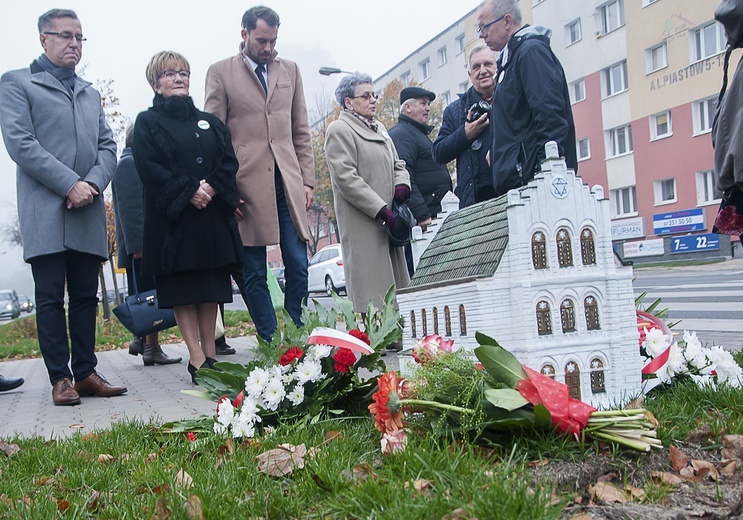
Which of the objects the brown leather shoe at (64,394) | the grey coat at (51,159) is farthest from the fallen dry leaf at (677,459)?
the grey coat at (51,159)

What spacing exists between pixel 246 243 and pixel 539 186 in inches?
131

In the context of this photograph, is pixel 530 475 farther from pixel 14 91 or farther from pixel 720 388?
pixel 14 91

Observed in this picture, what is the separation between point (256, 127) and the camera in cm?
632

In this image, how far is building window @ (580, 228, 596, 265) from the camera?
3391 mm

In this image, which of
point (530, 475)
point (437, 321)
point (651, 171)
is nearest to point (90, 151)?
point (437, 321)

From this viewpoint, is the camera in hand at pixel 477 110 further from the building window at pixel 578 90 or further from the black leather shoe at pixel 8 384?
the building window at pixel 578 90

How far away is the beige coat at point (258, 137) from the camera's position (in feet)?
20.2

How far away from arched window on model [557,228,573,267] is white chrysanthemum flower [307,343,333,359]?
1.14 metres

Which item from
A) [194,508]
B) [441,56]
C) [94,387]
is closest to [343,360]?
[194,508]

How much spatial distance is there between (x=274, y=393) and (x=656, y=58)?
3500 centimetres

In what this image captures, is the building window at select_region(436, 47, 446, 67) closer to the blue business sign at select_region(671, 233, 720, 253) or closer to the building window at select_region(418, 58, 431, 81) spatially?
the building window at select_region(418, 58, 431, 81)

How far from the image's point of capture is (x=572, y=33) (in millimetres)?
39344

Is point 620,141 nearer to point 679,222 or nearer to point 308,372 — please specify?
point 679,222

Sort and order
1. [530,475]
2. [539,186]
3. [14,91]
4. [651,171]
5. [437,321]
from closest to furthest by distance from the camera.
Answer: [530,475]
[539,186]
[437,321]
[14,91]
[651,171]
